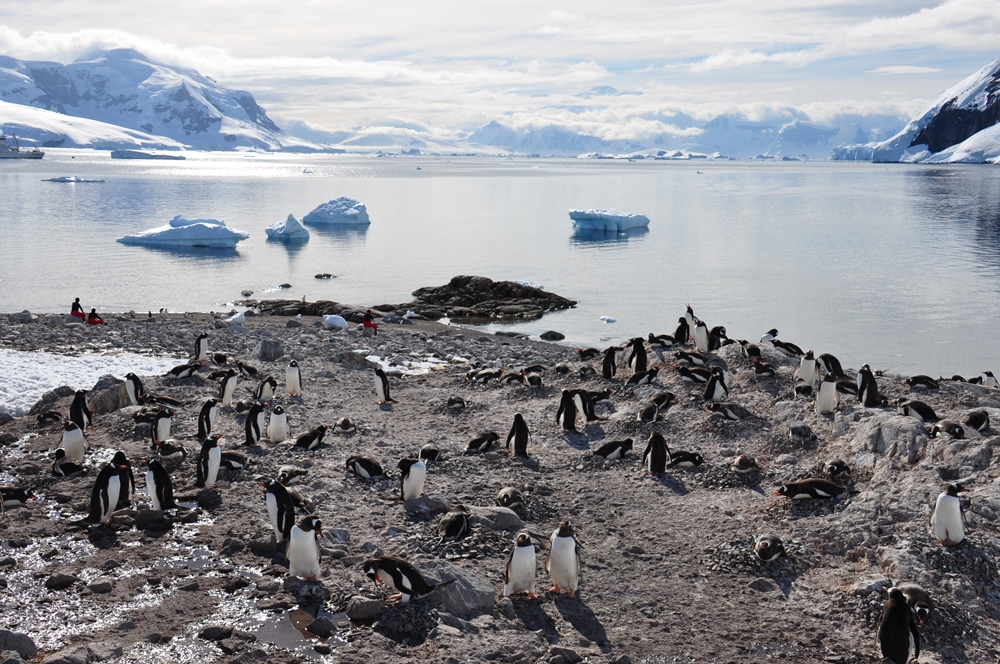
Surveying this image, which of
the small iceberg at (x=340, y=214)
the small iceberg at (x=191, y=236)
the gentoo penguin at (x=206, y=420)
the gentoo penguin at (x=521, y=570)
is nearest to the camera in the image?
the gentoo penguin at (x=521, y=570)

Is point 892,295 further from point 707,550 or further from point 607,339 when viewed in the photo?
point 707,550

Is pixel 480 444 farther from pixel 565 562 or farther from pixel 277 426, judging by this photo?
pixel 565 562

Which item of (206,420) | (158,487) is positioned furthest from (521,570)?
(206,420)

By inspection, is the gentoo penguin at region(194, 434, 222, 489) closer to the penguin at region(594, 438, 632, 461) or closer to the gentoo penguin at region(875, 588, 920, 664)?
the penguin at region(594, 438, 632, 461)

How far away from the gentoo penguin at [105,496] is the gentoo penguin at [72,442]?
81.2 inches

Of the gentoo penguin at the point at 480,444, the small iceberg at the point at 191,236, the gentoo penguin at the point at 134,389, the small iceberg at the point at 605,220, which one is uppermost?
the small iceberg at the point at 605,220

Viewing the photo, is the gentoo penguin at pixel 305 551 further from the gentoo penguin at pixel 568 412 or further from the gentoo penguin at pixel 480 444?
the gentoo penguin at pixel 568 412

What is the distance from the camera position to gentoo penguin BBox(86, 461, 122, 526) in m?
8.50

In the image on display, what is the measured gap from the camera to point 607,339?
997 inches

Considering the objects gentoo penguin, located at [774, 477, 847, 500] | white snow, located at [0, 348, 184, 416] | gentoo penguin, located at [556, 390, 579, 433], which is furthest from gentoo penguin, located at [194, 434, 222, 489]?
gentoo penguin, located at [774, 477, 847, 500]

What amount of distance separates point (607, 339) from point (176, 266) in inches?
915

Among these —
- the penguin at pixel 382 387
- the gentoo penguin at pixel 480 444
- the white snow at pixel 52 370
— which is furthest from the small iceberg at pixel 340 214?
the gentoo penguin at pixel 480 444

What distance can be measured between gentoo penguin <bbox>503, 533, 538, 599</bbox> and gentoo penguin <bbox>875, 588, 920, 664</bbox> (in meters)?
2.80

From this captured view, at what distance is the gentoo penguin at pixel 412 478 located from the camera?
367 inches
